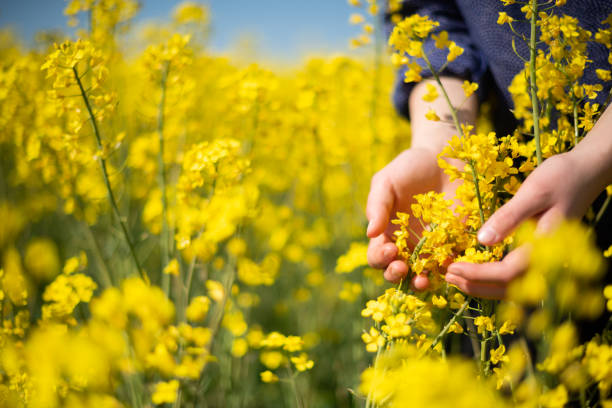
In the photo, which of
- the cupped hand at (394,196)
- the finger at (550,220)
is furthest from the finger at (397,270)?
the finger at (550,220)

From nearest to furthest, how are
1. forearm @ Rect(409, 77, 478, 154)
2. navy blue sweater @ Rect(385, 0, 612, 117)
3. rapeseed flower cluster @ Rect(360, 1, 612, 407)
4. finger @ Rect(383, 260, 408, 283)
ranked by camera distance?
1. rapeseed flower cluster @ Rect(360, 1, 612, 407)
2. finger @ Rect(383, 260, 408, 283)
3. navy blue sweater @ Rect(385, 0, 612, 117)
4. forearm @ Rect(409, 77, 478, 154)

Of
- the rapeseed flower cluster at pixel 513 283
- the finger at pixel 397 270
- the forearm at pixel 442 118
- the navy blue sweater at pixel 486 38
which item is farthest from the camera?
the forearm at pixel 442 118

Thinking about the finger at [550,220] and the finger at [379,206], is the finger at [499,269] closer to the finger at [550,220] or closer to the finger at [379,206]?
the finger at [550,220]

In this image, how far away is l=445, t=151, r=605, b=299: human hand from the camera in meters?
0.55

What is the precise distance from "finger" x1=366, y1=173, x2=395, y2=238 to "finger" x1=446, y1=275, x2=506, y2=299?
7.7 inches

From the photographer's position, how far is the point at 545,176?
551mm

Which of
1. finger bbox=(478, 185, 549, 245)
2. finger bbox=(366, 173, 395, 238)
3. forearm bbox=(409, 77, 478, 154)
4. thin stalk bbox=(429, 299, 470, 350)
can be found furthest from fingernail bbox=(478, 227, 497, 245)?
forearm bbox=(409, 77, 478, 154)

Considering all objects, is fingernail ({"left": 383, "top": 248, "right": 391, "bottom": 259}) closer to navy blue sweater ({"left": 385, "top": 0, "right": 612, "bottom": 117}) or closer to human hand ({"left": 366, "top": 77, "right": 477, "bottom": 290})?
human hand ({"left": 366, "top": 77, "right": 477, "bottom": 290})

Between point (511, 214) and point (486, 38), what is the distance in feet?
1.73

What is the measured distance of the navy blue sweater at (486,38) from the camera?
773mm

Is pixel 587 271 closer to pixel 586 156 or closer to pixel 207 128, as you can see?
pixel 586 156

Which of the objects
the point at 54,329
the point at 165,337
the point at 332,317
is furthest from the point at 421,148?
the point at 332,317

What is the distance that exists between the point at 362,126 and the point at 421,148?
110cm

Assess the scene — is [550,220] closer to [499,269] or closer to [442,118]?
[499,269]
